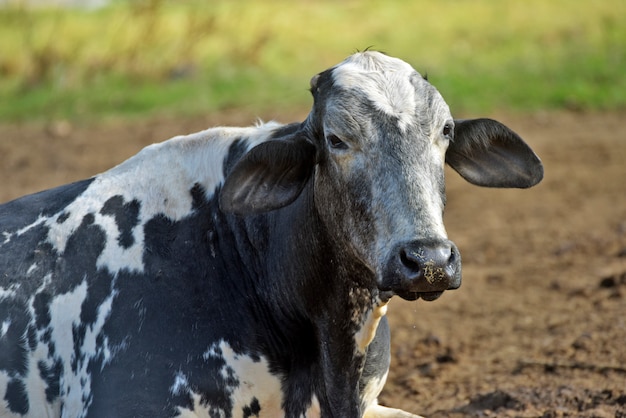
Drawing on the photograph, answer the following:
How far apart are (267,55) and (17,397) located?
12262mm

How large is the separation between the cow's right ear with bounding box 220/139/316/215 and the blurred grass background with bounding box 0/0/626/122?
9.07m

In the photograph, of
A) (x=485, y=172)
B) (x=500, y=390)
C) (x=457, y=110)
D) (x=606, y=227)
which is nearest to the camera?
(x=485, y=172)

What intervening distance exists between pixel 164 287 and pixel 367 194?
1.03 m

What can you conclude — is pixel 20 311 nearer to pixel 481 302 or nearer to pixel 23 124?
pixel 481 302

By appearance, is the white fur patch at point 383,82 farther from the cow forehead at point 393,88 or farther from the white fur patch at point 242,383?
the white fur patch at point 242,383

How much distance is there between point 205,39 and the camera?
55.7ft

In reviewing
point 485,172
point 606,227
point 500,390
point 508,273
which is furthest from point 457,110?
point 485,172

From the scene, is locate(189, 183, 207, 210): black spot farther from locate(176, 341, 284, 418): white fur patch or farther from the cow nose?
the cow nose

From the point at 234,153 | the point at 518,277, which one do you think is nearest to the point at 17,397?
the point at 234,153

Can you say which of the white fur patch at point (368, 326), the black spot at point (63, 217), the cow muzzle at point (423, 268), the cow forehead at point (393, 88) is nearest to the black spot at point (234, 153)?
the cow forehead at point (393, 88)

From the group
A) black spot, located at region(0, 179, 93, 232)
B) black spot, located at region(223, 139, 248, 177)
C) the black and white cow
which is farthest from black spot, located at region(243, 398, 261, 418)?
black spot, located at region(0, 179, 93, 232)

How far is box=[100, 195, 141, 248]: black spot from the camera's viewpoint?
4555mm

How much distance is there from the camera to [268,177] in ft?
13.8

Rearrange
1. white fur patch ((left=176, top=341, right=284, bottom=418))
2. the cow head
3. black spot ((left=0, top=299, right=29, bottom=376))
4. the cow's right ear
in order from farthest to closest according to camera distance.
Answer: black spot ((left=0, top=299, right=29, bottom=376))
white fur patch ((left=176, top=341, right=284, bottom=418))
the cow's right ear
the cow head
